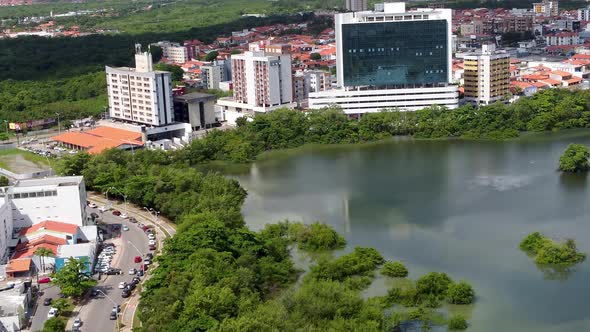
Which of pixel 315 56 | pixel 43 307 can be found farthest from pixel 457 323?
pixel 315 56

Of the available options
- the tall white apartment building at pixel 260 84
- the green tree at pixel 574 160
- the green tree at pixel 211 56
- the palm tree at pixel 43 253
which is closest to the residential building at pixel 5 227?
the palm tree at pixel 43 253

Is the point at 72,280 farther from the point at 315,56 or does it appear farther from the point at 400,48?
the point at 315,56

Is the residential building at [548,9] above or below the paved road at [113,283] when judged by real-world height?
above

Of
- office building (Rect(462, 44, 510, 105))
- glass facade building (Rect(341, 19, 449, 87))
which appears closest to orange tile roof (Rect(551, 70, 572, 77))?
office building (Rect(462, 44, 510, 105))

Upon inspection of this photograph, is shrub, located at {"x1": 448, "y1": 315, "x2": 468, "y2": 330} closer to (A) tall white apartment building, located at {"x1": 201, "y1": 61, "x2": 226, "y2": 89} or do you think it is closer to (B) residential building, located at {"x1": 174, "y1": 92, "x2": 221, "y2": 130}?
(B) residential building, located at {"x1": 174, "y1": 92, "x2": 221, "y2": 130}

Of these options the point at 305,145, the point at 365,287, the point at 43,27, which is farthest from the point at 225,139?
the point at 43,27

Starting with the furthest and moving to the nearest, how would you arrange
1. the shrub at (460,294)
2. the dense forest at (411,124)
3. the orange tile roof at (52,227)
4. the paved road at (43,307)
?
the dense forest at (411,124)
the orange tile roof at (52,227)
the shrub at (460,294)
the paved road at (43,307)

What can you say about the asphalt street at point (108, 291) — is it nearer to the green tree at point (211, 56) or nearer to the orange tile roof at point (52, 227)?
the orange tile roof at point (52, 227)
